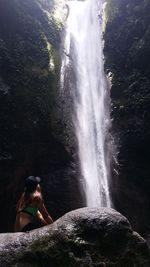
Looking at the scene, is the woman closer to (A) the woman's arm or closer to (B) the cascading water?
(A) the woman's arm

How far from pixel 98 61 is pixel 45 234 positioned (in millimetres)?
11460

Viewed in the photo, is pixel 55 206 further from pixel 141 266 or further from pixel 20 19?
pixel 20 19

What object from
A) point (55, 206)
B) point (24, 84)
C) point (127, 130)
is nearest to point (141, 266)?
point (55, 206)

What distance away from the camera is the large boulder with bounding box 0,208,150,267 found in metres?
5.62

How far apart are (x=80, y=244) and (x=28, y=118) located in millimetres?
7626

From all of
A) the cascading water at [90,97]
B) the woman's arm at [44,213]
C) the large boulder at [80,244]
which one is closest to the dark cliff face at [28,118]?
the cascading water at [90,97]

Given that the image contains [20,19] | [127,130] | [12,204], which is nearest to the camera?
[12,204]

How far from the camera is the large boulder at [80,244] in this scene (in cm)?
562

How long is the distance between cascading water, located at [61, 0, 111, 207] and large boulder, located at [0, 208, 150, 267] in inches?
235

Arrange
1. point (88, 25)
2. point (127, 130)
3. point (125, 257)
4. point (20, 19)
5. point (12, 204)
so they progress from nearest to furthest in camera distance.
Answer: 1. point (125, 257)
2. point (12, 204)
3. point (127, 130)
4. point (20, 19)
5. point (88, 25)

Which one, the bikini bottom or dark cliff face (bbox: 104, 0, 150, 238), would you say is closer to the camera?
the bikini bottom

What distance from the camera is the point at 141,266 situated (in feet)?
19.3

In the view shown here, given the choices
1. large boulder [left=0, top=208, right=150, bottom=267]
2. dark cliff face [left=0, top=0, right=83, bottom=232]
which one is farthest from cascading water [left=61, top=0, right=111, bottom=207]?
large boulder [left=0, top=208, right=150, bottom=267]

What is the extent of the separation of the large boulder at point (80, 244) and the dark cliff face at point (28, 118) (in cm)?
580
